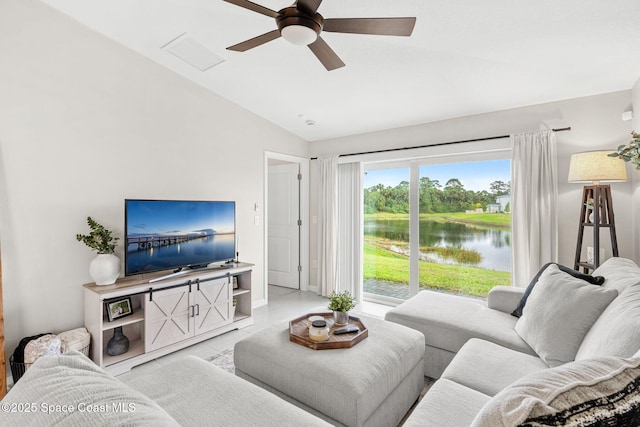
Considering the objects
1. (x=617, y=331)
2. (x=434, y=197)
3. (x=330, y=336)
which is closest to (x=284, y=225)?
(x=434, y=197)

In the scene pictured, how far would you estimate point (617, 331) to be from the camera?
4.35ft

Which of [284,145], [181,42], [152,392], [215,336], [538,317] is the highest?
[181,42]

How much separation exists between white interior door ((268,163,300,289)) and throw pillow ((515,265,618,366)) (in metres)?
3.66

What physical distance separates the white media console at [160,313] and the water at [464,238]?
218 cm

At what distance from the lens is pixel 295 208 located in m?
5.28

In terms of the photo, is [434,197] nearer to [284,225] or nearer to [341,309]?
[341,309]

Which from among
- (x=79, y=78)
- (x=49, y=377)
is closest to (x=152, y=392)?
(x=49, y=377)

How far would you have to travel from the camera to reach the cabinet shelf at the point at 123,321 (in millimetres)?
2658

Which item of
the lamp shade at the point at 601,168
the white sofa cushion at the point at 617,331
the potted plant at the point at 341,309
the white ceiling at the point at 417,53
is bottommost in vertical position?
the potted plant at the point at 341,309

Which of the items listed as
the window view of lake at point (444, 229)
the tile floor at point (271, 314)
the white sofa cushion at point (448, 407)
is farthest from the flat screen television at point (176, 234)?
the white sofa cushion at point (448, 407)

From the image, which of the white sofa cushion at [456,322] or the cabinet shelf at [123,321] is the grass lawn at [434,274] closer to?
the white sofa cushion at [456,322]

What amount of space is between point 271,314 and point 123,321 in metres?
1.79

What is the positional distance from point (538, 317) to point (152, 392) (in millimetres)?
2223

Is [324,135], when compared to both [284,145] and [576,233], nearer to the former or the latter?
[284,145]
